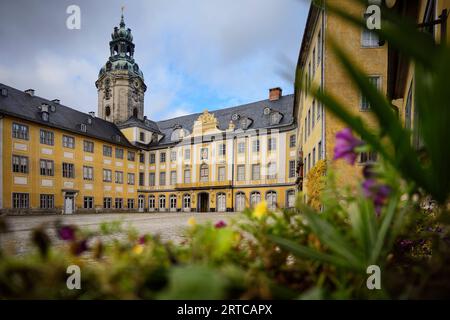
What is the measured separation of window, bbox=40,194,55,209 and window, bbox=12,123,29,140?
5.26 meters

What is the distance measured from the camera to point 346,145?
33.9 inches

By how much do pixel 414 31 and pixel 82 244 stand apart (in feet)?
2.90

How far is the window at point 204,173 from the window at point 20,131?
17.5 meters

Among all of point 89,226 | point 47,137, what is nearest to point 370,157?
point 89,226

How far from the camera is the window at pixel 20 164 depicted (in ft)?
78.3

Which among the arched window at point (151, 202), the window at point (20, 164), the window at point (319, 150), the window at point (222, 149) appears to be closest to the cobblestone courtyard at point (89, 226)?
the window at point (319, 150)

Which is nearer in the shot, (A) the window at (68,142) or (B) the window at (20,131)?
(B) the window at (20,131)

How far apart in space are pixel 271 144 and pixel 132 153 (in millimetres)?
16924

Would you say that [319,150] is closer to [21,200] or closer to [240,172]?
[240,172]

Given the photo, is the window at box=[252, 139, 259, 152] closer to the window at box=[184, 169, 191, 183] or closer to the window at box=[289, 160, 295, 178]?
the window at box=[289, 160, 295, 178]

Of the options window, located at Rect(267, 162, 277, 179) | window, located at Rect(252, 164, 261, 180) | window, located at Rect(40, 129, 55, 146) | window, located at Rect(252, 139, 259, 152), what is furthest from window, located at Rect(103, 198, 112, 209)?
window, located at Rect(267, 162, 277, 179)

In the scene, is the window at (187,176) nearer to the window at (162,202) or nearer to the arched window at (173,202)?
the arched window at (173,202)
